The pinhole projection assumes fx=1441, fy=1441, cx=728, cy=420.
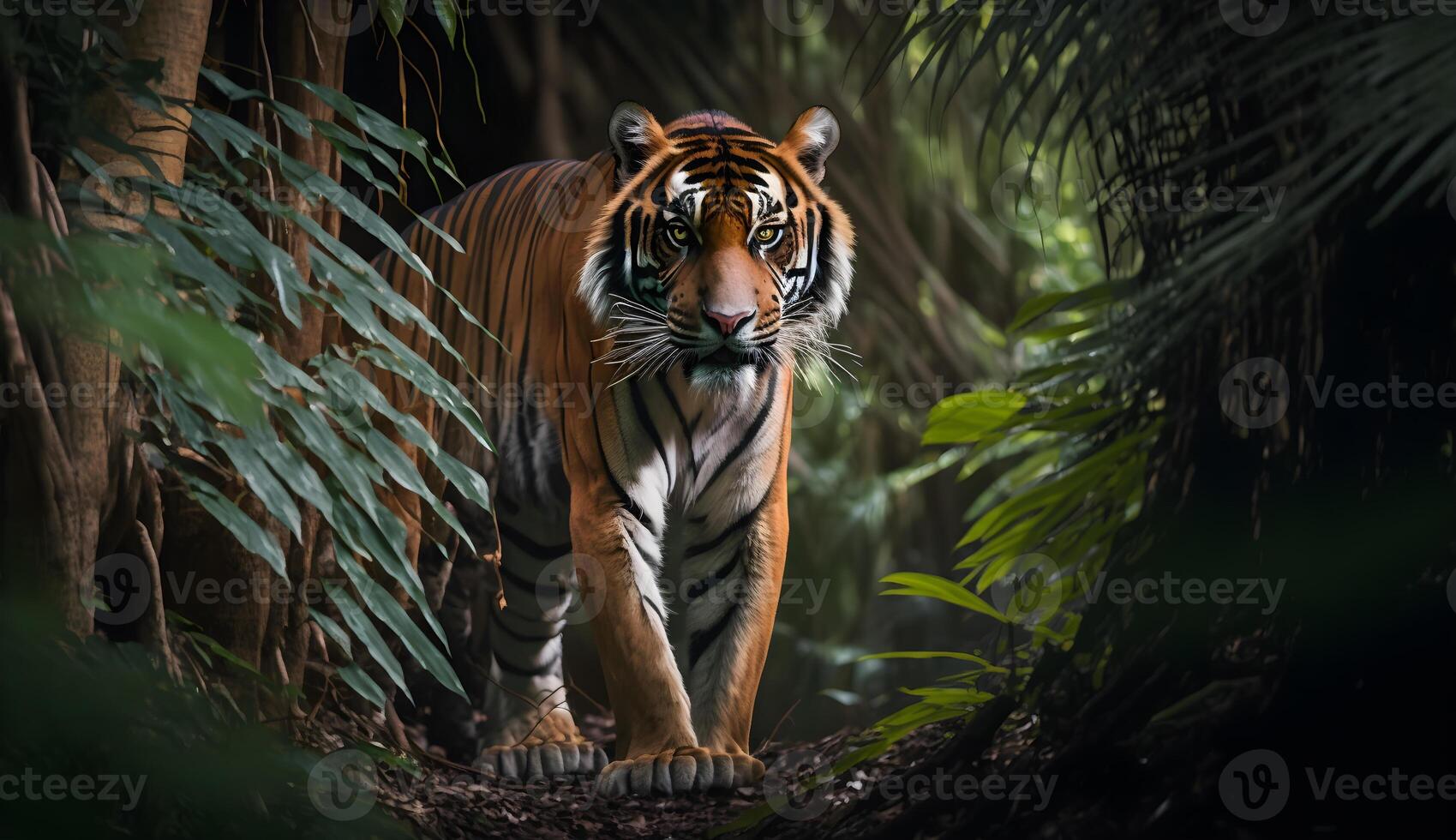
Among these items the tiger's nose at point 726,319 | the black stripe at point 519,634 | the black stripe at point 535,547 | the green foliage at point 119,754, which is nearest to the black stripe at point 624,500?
the tiger's nose at point 726,319

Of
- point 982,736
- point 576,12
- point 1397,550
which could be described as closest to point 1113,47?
point 1397,550

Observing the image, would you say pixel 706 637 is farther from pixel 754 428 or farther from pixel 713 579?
pixel 754 428

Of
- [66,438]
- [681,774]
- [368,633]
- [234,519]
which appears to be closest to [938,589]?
[681,774]

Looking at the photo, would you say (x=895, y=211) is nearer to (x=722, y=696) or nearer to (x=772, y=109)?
(x=772, y=109)

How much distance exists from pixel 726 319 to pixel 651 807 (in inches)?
39.9

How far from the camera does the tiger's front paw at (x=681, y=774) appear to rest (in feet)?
9.66

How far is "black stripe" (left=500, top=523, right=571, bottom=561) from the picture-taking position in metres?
3.89

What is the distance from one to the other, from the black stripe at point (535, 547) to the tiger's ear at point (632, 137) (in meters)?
1.05

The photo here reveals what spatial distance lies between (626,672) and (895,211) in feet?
9.37

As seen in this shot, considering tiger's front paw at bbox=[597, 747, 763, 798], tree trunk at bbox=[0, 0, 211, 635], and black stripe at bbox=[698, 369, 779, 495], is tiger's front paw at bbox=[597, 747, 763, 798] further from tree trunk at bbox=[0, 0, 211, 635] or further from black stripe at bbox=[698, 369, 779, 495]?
tree trunk at bbox=[0, 0, 211, 635]

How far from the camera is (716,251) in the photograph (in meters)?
3.13

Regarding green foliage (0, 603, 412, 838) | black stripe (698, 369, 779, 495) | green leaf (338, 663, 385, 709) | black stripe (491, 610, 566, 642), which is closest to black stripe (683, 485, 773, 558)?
black stripe (698, 369, 779, 495)

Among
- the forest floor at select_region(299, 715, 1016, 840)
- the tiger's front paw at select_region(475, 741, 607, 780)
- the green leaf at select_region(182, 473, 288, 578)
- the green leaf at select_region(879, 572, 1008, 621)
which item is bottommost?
the tiger's front paw at select_region(475, 741, 607, 780)

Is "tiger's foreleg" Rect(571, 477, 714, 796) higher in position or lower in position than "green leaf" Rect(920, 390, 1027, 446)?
lower
